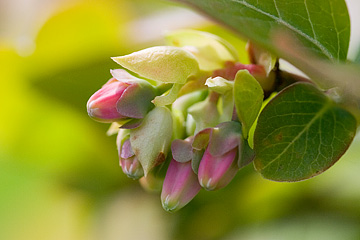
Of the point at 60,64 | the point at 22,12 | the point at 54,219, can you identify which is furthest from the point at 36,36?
the point at 22,12

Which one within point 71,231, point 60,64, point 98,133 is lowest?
point 71,231

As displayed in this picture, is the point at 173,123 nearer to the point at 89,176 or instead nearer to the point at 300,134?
the point at 300,134

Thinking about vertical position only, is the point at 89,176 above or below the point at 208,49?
below

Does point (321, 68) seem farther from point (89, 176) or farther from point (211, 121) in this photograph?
point (89, 176)

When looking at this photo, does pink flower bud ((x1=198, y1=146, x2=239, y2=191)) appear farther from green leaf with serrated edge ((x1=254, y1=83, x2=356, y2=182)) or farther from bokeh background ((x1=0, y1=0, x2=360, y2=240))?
bokeh background ((x1=0, y1=0, x2=360, y2=240))

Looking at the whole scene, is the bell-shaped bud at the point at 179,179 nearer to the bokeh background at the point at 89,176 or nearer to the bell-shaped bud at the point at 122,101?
the bell-shaped bud at the point at 122,101

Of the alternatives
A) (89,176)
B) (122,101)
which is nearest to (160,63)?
(122,101)

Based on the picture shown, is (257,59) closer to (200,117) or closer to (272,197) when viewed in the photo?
(200,117)

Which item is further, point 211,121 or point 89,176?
point 89,176
